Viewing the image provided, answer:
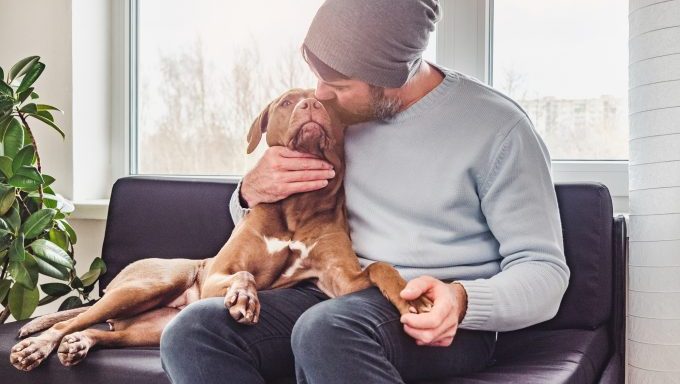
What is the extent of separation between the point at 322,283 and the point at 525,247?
433mm

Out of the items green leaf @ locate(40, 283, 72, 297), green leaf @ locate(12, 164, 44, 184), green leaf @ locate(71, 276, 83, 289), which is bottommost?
green leaf @ locate(40, 283, 72, 297)

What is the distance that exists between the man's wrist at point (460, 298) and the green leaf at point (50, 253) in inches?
50.4

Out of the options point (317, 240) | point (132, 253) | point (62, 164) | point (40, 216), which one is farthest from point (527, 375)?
point (62, 164)

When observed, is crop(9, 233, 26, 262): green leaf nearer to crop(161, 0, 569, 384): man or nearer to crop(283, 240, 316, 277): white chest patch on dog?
crop(161, 0, 569, 384): man

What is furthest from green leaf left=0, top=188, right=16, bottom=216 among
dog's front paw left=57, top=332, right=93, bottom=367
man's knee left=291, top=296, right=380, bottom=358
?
man's knee left=291, top=296, right=380, bottom=358

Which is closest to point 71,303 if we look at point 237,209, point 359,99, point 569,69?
point 237,209

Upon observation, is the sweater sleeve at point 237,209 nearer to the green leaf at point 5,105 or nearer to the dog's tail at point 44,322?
the dog's tail at point 44,322

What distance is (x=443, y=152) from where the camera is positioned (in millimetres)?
1655

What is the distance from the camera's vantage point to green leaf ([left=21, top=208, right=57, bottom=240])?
225 cm

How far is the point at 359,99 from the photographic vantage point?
5.65 feet

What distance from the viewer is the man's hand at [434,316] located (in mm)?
1354

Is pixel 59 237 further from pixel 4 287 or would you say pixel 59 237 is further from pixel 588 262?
pixel 588 262

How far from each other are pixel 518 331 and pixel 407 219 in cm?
40

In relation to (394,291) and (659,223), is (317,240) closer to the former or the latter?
(394,291)
